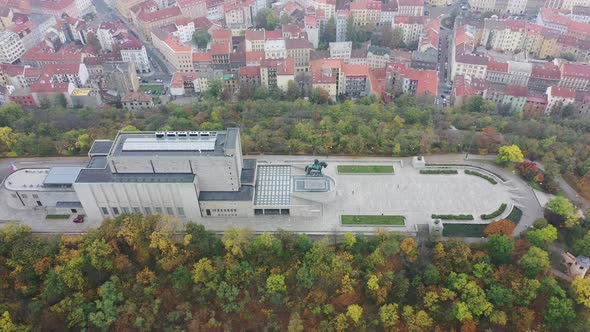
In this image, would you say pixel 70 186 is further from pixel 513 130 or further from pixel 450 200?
pixel 513 130

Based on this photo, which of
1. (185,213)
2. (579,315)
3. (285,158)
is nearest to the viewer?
(579,315)

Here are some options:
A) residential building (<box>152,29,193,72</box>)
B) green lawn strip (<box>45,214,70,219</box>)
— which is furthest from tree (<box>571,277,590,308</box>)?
residential building (<box>152,29,193,72</box>)

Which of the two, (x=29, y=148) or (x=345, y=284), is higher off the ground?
(x=29, y=148)

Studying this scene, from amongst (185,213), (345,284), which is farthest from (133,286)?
(345,284)

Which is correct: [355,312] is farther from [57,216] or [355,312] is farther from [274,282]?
[57,216]

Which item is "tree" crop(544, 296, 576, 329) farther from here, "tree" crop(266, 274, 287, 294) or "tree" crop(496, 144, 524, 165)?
"tree" crop(266, 274, 287, 294)

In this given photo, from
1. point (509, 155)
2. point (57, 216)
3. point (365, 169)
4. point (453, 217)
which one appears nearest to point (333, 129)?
point (365, 169)

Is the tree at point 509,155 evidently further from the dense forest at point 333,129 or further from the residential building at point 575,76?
the residential building at point 575,76
